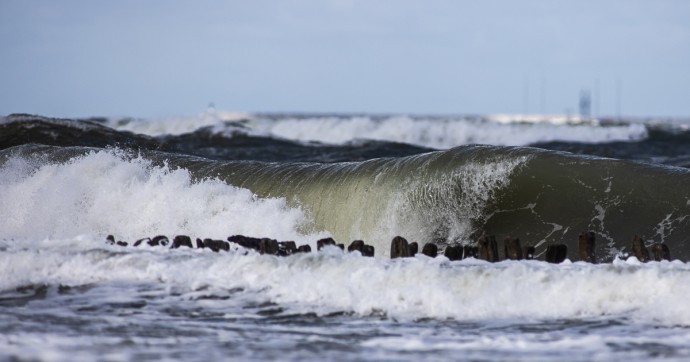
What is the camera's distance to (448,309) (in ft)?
22.5

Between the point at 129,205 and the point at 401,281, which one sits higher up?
the point at 129,205

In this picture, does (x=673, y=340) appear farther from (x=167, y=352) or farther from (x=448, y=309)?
(x=167, y=352)

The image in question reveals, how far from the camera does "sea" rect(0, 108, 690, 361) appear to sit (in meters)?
6.11

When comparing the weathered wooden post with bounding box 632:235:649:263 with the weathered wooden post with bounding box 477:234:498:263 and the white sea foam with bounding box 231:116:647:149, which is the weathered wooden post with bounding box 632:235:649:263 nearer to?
the weathered wooden post with bounding box 477:234:498:263

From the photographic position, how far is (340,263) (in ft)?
24.4

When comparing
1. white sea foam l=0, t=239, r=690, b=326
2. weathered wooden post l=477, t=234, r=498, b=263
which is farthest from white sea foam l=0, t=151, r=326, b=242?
weathered wooden post l=477, t=234, r=498, b=263

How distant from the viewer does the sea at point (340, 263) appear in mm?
6109

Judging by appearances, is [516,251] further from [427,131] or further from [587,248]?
[427,131]

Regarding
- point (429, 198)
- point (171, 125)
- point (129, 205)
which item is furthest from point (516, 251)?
point (171, 125)

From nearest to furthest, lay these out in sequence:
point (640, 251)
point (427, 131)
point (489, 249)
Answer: point (640, 251) → point (489, 249) → point (427, 131)

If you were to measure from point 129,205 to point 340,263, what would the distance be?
5255mm

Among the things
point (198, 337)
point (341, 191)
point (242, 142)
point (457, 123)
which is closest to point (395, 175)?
point (341, 191)

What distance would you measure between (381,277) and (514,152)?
4305mm

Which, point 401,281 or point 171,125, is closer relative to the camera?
point 401,281
